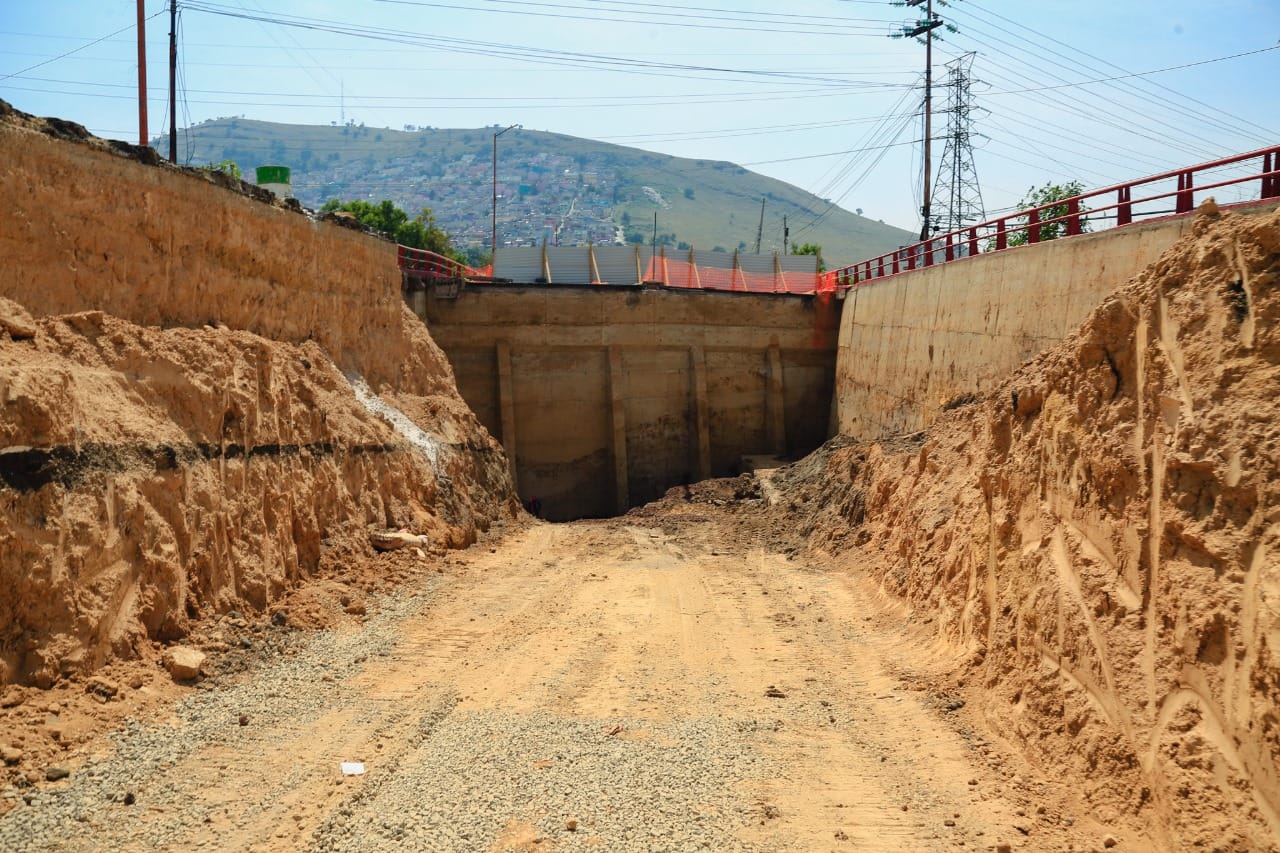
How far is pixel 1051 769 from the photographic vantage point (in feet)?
25.1

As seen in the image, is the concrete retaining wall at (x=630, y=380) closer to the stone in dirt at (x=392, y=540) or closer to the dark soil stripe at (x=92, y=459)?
the stone in dirt at (x=392, y=540)

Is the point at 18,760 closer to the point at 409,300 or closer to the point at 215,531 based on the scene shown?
the point at 215,531

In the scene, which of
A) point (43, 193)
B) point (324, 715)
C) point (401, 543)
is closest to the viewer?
point (324, 715)

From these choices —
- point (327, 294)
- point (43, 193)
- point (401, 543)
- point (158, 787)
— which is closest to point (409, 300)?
point (327, 294)

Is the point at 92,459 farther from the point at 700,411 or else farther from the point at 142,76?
the point at 700,411

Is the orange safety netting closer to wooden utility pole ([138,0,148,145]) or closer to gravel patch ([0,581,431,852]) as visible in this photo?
wooden utility pole ([138,0,148,145])

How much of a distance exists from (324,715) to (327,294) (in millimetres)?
9823

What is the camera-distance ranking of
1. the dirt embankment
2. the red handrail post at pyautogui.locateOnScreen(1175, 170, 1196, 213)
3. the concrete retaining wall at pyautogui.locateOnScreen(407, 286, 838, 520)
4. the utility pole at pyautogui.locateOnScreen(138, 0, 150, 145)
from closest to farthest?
1. the dirt embankment
2. the red handrail post at pyautogui.locateOnScreen(1175, 170, 1196, 213)
3. the utility pole at pyautogui.locateOnScreen(138, 0, 150, 145)
4. the concrete retaining wall at pyautogui.locateOnScreen(407, 286, 838, 520)

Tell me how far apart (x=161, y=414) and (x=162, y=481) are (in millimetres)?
965

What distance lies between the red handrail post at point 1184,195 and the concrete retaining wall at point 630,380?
1766 centimetres

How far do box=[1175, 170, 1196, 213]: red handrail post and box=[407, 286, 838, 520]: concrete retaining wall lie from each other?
1766 centimetres

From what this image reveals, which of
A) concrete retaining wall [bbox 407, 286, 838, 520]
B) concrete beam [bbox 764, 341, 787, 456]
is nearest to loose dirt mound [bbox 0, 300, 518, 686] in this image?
concrete retaining wall [bbox 407, 286, 838, 520]

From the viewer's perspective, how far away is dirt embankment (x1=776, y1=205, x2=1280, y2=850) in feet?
20.1

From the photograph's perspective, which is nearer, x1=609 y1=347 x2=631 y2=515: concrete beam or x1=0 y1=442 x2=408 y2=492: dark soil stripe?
x1=0 y1=442 x2=408 y2=492: dark soil stripe
